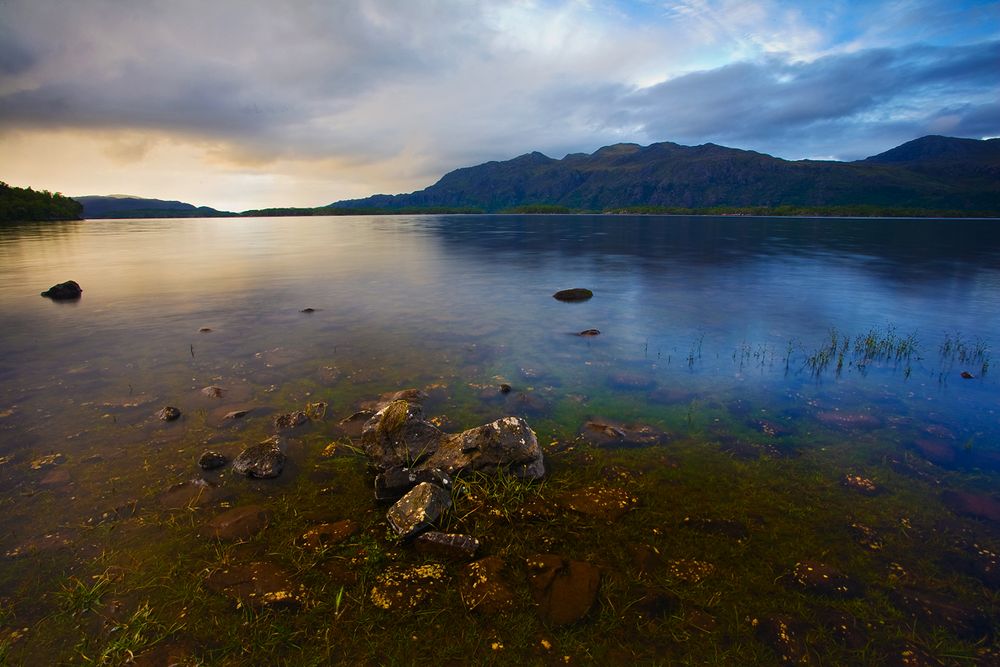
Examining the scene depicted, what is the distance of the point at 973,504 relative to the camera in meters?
11.1

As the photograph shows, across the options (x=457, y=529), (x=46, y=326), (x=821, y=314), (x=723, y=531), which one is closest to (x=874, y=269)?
(x=821, y=314)

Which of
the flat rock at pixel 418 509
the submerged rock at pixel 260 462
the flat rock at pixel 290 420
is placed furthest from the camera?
the flat rock at pixel 290 420

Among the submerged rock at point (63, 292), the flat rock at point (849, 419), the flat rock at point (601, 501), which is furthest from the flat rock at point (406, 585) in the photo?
the submerged rock at point (63, 292)

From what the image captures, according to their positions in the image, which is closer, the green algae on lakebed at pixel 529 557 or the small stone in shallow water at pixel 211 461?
the green algae on lakebed at pixel 529 557

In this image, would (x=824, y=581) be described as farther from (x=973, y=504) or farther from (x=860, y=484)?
(x=973, y=504)

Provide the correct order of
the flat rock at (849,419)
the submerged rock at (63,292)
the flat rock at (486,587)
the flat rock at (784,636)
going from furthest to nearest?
the submerged rock at (63,292) < the flat rock at (849,419) < the flat rock at (486,587) < the flat rock at (784,636)

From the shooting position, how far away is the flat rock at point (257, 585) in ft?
26.7

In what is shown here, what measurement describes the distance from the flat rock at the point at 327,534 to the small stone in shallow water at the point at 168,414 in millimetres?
8597

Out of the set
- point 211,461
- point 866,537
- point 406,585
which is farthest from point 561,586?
point 211,461

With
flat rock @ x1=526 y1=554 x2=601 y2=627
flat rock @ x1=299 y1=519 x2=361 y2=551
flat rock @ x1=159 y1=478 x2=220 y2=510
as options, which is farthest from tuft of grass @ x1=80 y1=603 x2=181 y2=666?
flat rock @ x1=526 y1=554 x2=601 y2=627

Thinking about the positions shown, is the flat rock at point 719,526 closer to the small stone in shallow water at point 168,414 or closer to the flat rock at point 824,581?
the flat rock at point 824,581

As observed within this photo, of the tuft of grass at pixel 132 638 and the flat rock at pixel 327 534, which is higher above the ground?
the flat rock at pixel 327 534

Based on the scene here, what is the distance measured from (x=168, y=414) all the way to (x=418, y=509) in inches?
430

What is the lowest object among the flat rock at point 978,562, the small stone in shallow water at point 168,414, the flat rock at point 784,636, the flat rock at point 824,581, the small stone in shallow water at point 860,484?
the flat rock at point 784,636
